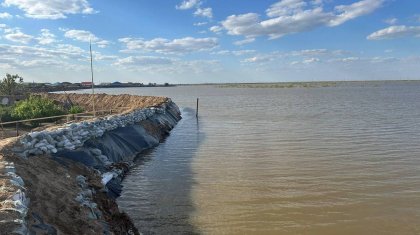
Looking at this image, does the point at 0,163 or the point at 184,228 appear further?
the point at 184,228

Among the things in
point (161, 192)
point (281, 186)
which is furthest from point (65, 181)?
point (281, 186)

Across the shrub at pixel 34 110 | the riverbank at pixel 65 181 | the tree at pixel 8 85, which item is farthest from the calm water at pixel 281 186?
the tree at pixel 8 85

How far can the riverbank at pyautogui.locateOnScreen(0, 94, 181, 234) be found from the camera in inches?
247

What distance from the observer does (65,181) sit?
8930 mm

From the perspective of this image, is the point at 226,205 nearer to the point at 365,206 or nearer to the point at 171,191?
the point at 171,191

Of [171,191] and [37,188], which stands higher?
[37,188]

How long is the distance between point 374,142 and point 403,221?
10201 millimetres

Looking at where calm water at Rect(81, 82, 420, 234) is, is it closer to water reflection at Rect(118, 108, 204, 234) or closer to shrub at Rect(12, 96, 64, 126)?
water reflection at Rect(118, 108, 204, 234)

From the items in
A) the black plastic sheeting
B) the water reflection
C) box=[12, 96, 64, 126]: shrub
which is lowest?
the water reflection

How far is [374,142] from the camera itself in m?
18.4

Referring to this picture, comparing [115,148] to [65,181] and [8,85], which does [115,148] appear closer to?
[65,181]

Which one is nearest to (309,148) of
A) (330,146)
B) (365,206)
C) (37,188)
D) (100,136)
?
(330,146)

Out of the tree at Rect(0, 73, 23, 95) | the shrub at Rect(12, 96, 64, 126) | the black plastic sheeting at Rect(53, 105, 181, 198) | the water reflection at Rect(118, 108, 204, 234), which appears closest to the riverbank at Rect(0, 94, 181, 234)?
the black plastic sheeting at Rect(53, 105, 181, 198)

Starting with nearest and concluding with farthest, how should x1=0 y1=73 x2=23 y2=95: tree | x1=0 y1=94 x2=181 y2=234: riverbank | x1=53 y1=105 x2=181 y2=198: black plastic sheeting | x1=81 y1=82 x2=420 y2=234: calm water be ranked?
1. x1=0 y1=94 x2=181 y2=234: riverbank
2. x1=81 y1=82 x2=420 y2=234: calm water
3. x1=53 y1=105 x2=181 y2=198: black plastic sheeting
4. x1=0 y1=73 x2=23 y2=95: tree
